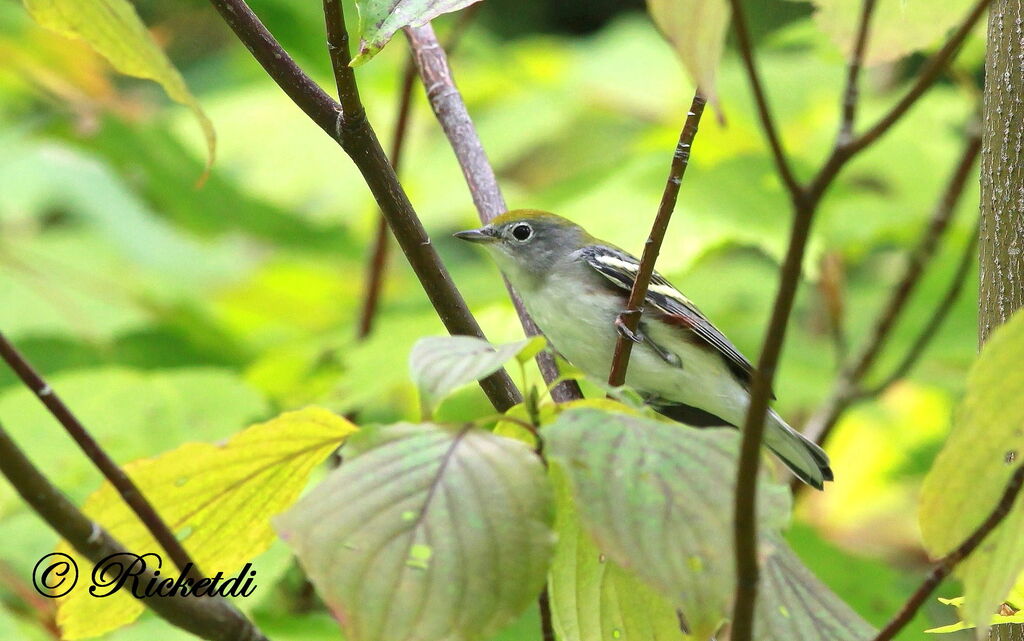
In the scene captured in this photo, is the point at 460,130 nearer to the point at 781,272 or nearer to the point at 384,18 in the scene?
the point at 384,18

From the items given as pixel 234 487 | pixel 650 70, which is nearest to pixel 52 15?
pixel 234 487

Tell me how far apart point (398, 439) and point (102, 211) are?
3.24 m

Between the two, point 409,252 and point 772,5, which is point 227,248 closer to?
point 772,5

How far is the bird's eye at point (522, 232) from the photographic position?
254 cm

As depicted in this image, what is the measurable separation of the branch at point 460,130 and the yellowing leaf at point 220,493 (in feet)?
2.09

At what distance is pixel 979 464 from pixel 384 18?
2.08 feet

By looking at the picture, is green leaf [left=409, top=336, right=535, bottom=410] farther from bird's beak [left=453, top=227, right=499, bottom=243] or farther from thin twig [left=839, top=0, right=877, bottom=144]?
bird's beak [left=453, top=227, right=499, bottom=243]

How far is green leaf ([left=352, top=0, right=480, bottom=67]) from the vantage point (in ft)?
3.01

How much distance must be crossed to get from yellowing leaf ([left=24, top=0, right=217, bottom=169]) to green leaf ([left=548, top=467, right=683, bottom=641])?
0.59 meters

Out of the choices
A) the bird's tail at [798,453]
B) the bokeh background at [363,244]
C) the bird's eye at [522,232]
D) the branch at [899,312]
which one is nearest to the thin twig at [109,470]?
the bokeh background at [363,244]

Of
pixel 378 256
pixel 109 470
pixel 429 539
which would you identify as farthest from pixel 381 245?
pixel 429 539

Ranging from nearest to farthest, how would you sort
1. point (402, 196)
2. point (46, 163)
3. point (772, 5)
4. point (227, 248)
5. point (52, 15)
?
point (52, 15) → point (402, 196) → point (46, 163) → point (227, 248) → point (772, 5)

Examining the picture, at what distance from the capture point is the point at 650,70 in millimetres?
4090

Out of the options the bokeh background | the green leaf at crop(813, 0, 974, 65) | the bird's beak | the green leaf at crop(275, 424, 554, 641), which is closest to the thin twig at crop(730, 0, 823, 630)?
the green leaf at crop(275, 424, 554, 641)
